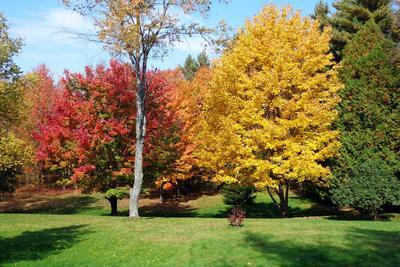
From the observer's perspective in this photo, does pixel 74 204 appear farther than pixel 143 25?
Yes

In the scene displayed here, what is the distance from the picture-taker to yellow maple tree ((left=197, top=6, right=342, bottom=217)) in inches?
807

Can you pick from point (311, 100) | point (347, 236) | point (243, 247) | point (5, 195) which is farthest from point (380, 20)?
point (5, 195)

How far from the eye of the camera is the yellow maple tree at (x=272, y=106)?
→ 2050 cm

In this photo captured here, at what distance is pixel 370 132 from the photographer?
76.2 feet

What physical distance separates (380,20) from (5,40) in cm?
3094

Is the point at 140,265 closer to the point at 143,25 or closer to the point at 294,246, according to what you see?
the point at 294,246

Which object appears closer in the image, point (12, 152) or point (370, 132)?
point (370, 132)

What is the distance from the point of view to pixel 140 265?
12023mm

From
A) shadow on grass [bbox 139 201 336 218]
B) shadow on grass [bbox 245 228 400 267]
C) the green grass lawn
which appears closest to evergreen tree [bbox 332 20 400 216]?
the green grass lawn

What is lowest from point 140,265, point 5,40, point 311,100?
point 140,265

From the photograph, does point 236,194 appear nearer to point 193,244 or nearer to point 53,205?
point 53,205

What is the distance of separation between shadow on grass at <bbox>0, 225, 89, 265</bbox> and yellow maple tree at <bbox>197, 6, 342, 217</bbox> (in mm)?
8401

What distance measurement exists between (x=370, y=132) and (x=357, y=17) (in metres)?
20.7

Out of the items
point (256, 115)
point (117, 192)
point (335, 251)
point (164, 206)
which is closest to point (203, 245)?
point (335, 251)
